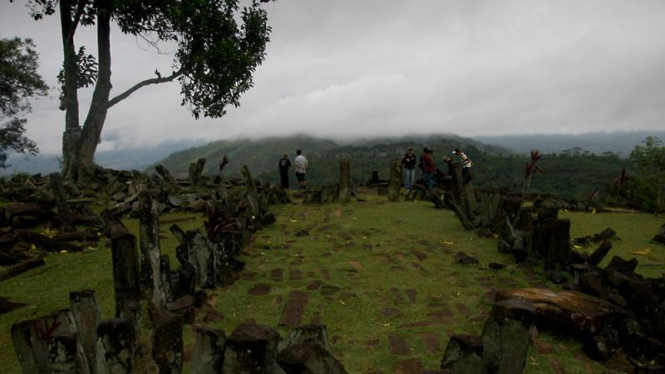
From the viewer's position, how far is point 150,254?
4477 mm

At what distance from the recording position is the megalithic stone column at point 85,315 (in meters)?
3.33

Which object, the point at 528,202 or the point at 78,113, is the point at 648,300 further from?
the point at 78,113

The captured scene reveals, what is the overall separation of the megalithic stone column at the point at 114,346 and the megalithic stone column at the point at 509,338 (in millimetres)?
2687

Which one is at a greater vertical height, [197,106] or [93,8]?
[93,8]

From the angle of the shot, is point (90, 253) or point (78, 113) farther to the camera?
point (78, 113)

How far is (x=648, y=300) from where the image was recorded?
15.0 ft

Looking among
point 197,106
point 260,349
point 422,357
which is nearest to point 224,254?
point 422,357

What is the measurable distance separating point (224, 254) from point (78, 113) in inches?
564

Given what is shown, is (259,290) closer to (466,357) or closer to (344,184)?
(466,357)

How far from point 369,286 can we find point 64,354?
13.9 ft

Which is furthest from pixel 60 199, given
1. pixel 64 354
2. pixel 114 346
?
pixel 114 346

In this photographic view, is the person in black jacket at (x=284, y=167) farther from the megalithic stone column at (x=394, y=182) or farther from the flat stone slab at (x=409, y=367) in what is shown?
the flat stone slab at (x=409, y=367)

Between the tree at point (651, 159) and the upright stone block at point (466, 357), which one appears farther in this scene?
the tree at point (651, 159)

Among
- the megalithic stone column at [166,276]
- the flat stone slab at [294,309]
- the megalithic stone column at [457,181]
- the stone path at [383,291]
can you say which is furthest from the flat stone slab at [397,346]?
the megalithic stone column at [457,181]
